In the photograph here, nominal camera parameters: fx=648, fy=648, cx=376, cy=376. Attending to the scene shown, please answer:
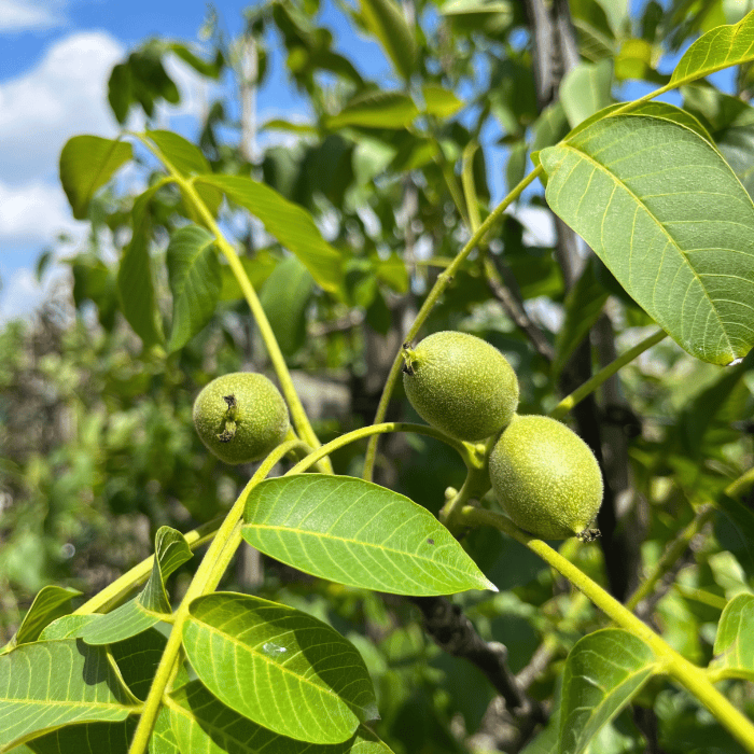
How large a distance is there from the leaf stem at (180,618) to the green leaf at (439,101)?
3.95ft

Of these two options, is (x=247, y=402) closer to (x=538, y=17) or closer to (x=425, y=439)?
(x=425, y=439)

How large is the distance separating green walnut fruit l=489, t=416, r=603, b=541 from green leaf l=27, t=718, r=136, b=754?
20.1 inches

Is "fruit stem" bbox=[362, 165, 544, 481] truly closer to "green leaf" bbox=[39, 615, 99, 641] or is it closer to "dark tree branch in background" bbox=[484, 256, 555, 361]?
"green leaf" bbox=[39, 615, 99, 641]

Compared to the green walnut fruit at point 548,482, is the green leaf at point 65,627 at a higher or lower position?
lower

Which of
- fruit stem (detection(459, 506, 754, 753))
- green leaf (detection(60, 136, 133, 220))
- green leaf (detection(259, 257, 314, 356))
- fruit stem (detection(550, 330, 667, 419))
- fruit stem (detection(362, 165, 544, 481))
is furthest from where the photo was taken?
green leaf (detection(259, 257, 314, 356))

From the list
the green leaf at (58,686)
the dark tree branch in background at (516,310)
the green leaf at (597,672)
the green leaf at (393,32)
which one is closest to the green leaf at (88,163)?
the green leaf at (393,32)

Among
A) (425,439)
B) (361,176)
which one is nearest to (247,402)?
(425,439)

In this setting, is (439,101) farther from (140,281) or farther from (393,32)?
(140,281)

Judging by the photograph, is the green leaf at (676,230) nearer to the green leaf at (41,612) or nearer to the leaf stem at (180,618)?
the leaf stem at (180,618)

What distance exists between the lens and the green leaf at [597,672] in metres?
0.57

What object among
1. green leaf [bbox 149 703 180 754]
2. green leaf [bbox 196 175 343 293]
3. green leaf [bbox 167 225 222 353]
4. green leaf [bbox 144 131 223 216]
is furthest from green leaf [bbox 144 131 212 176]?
green leaf [bbox 149 703 180 754]

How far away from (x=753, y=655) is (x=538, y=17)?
4.70ft

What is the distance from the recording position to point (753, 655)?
1.96ft

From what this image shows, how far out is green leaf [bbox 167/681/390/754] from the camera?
631 mm
